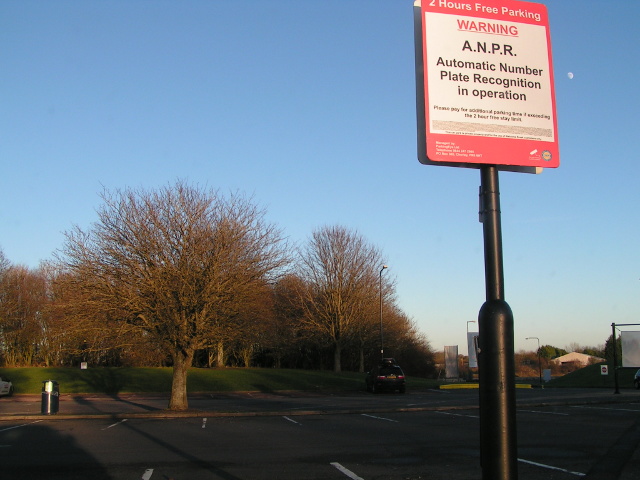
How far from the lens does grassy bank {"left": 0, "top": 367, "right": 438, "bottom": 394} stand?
37.3 m

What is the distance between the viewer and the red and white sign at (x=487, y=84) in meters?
3.78

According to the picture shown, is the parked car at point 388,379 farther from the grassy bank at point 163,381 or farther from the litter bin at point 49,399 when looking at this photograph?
the litter bin at point 49,399

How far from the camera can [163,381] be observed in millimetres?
40125

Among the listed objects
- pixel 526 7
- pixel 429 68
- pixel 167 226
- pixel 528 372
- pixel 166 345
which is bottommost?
pixel 528 372

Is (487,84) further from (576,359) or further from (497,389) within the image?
(576,359)

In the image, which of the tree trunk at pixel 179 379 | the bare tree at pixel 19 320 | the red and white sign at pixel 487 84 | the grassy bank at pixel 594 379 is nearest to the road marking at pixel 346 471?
the red and white sign at pixel 487 84

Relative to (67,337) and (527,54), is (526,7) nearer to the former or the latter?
(527,54)

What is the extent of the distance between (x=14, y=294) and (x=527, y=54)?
5990 centimetres

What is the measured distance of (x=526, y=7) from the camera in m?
4.08

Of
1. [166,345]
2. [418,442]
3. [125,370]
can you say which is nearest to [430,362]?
[125,370]

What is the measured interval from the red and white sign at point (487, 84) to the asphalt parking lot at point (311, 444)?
22.5 ft

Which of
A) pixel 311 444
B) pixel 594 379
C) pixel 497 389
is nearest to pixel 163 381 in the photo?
pixel 311 444

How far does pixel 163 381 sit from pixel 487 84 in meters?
39.6

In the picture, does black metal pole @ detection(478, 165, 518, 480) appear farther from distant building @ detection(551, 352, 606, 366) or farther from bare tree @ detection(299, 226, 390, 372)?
distant building @ detection(551, 352, 606, 366)
